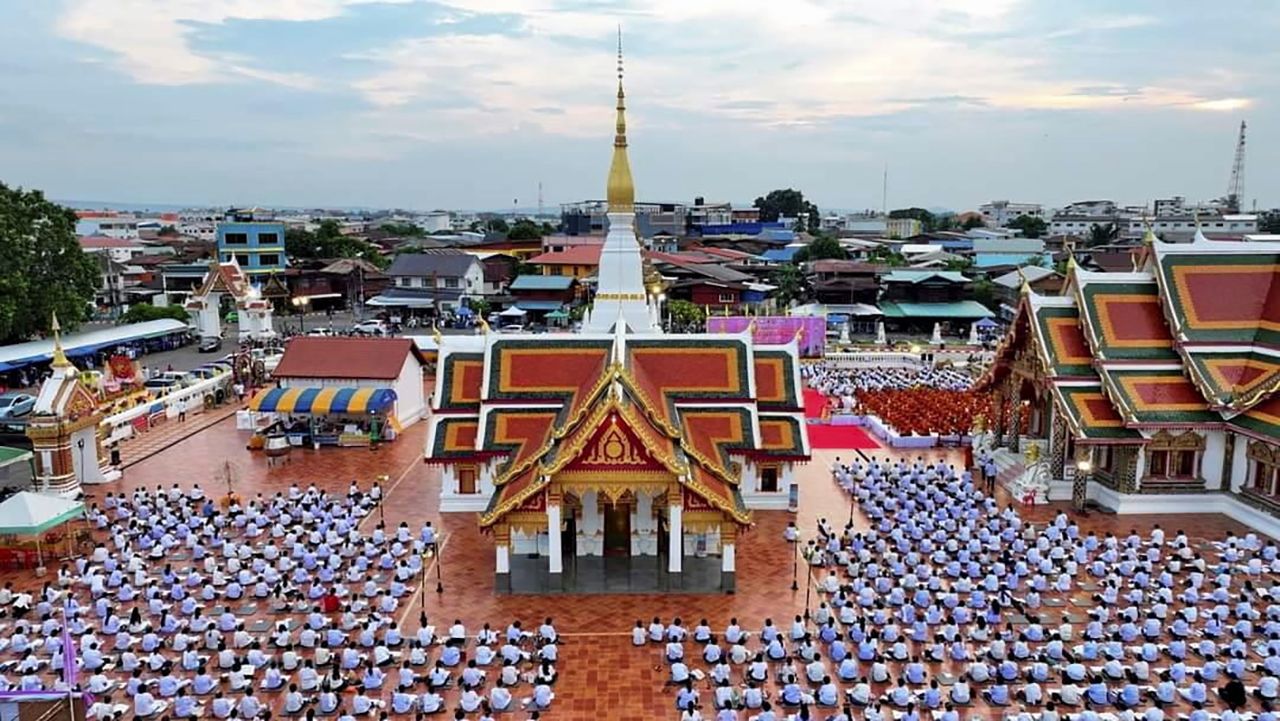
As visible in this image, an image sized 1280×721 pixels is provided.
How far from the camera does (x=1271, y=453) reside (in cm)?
2723

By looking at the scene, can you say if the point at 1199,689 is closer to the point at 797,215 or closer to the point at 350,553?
the point at 350,553

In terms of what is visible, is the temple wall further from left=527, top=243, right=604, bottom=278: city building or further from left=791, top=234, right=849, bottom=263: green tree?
left=791, top=234, right=849, bottom=263: green tree

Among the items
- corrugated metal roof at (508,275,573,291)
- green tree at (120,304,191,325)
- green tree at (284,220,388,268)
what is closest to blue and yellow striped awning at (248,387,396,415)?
green tree at (120,304,191,325)

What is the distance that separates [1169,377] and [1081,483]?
4.84m

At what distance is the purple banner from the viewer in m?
53.3

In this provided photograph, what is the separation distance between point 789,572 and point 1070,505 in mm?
12155

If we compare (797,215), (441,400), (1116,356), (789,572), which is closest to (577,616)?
(789,572)

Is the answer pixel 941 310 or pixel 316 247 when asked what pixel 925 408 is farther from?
pixel 316 247

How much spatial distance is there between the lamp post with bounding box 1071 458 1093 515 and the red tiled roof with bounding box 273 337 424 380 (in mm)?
27430

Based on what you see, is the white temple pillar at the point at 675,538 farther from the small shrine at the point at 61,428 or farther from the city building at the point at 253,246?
the city building at the point at 253,246

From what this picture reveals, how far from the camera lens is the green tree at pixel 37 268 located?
48781mm

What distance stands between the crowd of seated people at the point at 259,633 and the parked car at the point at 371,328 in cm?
3907

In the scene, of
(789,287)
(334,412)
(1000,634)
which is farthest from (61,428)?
(789,287)

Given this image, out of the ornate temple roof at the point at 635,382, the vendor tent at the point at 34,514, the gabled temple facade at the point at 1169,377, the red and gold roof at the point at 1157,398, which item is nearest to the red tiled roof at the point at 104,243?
the vendor tent at the point at 34,514
